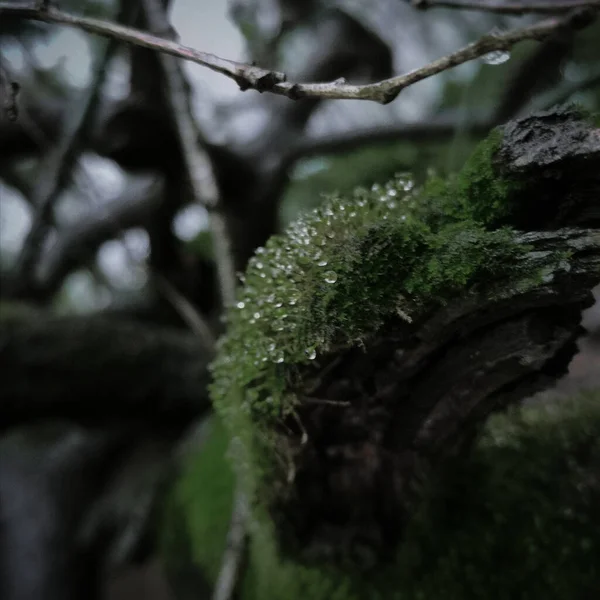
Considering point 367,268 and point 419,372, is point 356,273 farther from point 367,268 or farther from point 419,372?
point 419,372

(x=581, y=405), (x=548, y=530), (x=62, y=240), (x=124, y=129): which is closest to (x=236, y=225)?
(x=124, y=129)

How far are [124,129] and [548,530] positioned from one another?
56.3 inches

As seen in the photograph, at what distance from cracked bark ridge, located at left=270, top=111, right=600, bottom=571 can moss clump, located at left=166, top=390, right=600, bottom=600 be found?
0.04 metres

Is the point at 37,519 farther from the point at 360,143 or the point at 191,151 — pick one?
the point at 360,143

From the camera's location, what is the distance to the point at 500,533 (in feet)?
2.57

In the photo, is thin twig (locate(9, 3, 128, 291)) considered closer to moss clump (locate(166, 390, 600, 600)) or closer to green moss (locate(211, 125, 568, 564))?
green moss (locate(211, 125, 568, 564))

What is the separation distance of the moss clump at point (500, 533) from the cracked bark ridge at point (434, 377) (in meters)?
0.04

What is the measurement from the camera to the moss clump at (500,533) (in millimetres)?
753

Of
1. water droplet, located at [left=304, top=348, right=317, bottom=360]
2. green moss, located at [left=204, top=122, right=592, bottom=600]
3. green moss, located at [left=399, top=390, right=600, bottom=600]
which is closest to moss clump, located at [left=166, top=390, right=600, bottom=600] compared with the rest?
green moss, located at [left=399, top=390, right=600, bottom=600]

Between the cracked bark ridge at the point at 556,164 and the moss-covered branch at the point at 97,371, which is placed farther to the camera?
the moss-covered branch at the point at 97,371

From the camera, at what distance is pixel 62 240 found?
240 cm

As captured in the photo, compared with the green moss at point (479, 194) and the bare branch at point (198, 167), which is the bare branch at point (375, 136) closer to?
the bare branch at point (198, 167)

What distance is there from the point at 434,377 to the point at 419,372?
0.02 meters

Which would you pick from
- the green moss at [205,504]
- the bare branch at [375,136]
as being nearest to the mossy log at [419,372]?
the green moss at [205,504]
